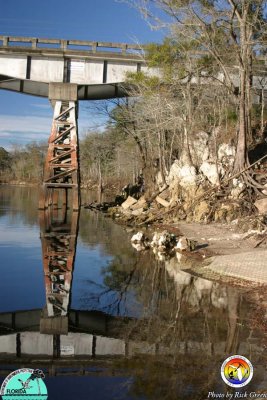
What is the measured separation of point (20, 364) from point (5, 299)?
2.92m

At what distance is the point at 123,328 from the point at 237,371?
91.0 inches

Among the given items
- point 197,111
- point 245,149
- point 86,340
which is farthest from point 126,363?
point 197,111

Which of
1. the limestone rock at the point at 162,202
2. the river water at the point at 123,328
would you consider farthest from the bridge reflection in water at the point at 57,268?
the limestone rock at the point at 162,202

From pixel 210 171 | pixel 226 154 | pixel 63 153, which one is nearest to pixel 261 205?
pixel 210 171

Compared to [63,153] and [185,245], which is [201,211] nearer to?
[185,245]

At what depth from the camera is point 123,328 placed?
23.7ft

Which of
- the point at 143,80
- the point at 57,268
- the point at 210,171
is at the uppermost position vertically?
the point at 143,80

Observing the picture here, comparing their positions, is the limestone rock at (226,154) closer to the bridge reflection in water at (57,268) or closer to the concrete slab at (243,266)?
the bridge reflection in water at (57,268)

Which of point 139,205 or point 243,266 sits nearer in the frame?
point 243,266

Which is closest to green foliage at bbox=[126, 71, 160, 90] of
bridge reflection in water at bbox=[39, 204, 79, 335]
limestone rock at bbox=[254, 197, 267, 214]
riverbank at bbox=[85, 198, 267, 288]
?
riverbank at bbox=[85, 198, 267, 288]

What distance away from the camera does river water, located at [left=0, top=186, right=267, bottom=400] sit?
17.3 feet

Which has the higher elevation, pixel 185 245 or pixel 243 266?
pixel 185 245

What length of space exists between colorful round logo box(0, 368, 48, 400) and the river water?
0.17m

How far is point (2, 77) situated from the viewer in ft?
88.6
